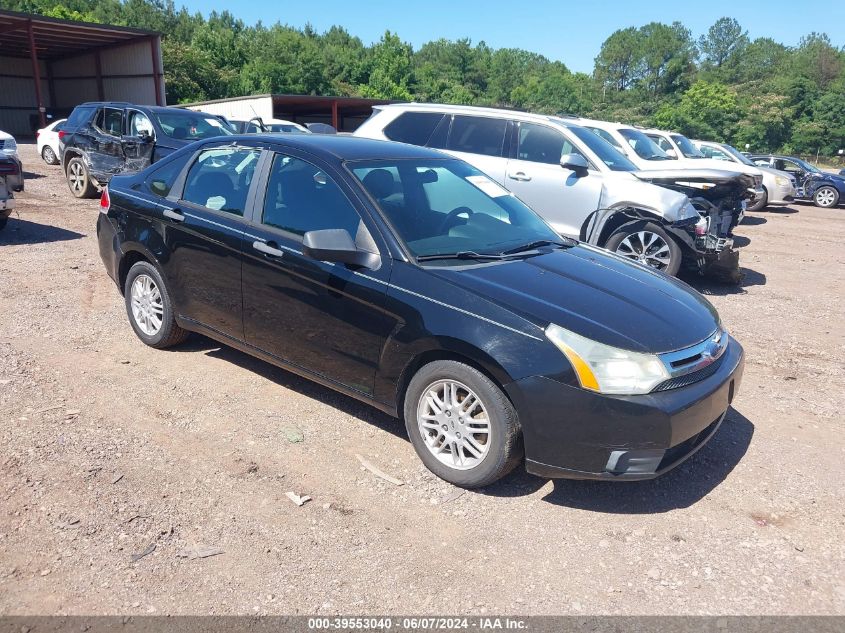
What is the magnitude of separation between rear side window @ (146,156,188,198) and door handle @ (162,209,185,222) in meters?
0.19

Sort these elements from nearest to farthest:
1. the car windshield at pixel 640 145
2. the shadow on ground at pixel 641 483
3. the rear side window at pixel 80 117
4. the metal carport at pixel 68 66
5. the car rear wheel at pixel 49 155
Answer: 1. the shadow on ground at pixel 641 483
2. the car windshield at pixel 640 145
3. the rear side window at pixel 80 117
4. the car rear wheel at pixel 49 155
5. the metal carport at pixel 68 66

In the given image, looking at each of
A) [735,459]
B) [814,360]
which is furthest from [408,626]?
[814,360]

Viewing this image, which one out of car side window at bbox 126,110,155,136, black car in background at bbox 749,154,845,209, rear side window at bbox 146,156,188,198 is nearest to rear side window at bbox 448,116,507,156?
rear side window at bbox 146,156,188,198

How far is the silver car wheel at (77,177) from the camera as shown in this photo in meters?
A: 13.0

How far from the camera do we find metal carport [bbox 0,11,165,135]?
93.1 feet

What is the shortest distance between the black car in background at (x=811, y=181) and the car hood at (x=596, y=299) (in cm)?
1930

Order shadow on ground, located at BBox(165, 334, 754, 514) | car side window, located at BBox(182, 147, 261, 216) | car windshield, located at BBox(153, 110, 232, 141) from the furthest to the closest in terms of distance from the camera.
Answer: car windshield, located at BBox(153, 110, 232, 141), car side window, located at BBox(182, 147, 261, 216), shadow on ground, located at BBox(165, 334, 754, 514)

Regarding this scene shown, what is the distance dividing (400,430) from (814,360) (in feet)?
13.0

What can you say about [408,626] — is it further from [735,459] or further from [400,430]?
[735,459]

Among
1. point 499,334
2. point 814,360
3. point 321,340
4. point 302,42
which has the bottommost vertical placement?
point 814,360

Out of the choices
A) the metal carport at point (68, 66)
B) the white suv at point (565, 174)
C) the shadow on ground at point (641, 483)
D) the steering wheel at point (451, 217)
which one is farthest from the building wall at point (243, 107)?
the shadow on ground at point (641, 483)

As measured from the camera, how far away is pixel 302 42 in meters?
75.3

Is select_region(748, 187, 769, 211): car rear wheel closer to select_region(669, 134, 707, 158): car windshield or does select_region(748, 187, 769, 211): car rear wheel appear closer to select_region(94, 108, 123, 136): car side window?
select_region(669, 134, 707, 158): car windshield

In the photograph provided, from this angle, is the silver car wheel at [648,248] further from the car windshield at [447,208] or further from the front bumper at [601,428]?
the front bumper at [601,428]
